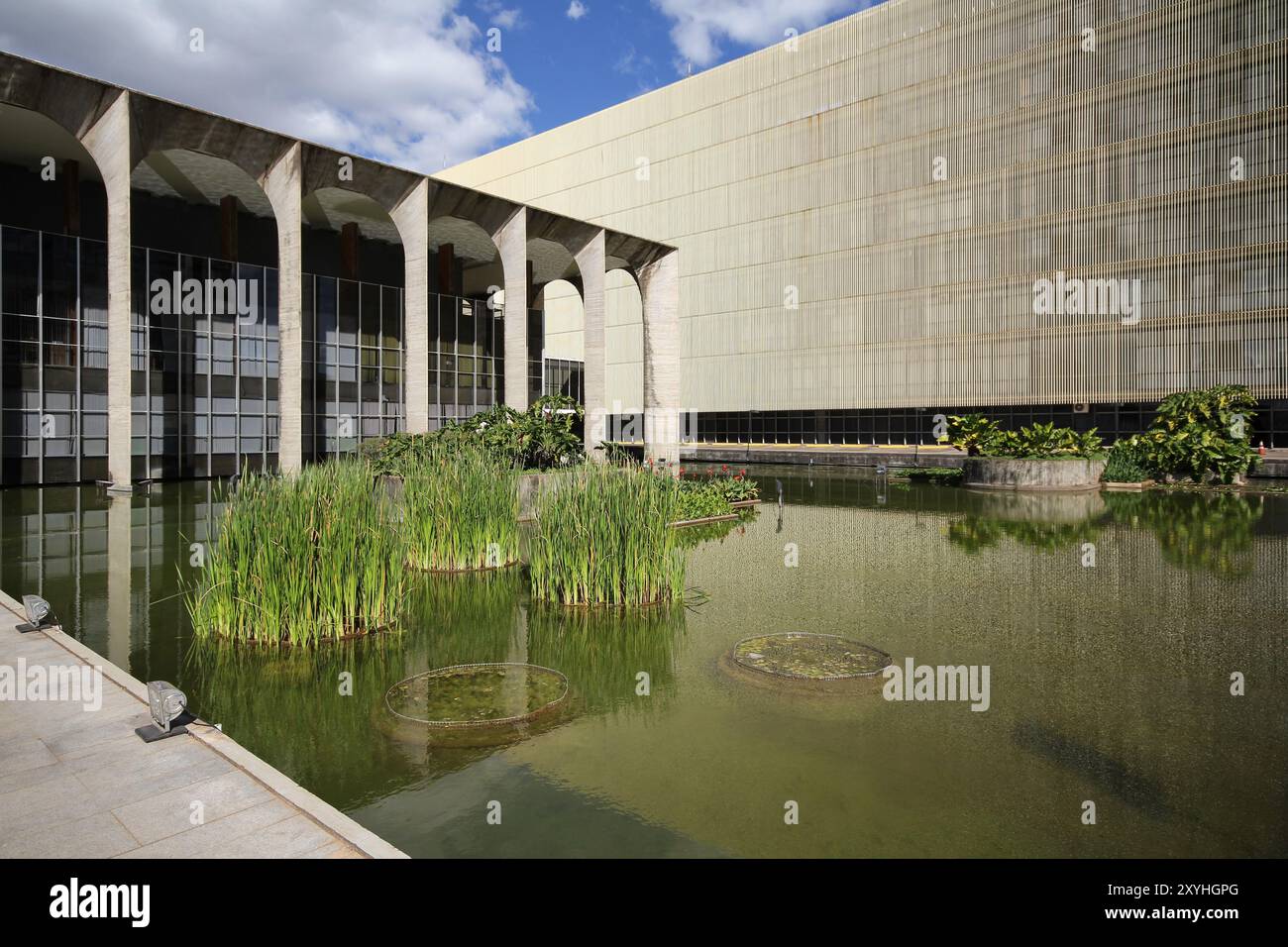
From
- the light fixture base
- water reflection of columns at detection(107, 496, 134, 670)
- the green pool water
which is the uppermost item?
water reflection of columns at detection(107, 496, 134, 670)

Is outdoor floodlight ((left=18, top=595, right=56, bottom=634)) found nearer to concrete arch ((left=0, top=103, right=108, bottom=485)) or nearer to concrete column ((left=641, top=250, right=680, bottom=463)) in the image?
concrete arch ((left=0, top=103, right=108, bottom=485))

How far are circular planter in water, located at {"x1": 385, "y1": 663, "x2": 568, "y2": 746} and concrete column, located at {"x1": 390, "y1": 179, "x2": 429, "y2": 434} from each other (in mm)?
17291

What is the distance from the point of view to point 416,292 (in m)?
23.1


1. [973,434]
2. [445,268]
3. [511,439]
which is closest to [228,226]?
[445,268]

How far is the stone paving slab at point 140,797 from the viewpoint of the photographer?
11.4 feet

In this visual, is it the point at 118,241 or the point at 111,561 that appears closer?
the point at 111,561

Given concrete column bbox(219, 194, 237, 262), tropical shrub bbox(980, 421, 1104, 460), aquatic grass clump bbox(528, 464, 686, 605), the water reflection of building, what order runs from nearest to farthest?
the water reflection of building < aquatic grass clump bbox(528, 464, 686, 605) < tropical shrub bbox(980, 421, 1104, 460) < concrete column bbox(219, 194, 237, 262)

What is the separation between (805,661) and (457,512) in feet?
17.6

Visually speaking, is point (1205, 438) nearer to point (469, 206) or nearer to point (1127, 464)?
point (1127, 464)

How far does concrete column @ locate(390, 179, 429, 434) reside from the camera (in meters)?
22.7

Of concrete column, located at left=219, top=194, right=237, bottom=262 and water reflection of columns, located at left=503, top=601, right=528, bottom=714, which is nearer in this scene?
water reflection of columns, located at left=503, top=601, right=528, bottom=714

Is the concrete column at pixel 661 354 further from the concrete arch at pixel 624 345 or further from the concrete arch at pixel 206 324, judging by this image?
the concrete arch at pixel 624 345

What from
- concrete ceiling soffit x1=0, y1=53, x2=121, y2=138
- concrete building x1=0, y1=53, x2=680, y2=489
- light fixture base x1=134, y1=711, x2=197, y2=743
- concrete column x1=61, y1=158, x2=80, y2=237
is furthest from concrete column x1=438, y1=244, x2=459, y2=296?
light fixture base x1=134, y1=711, x2=197, y2=743

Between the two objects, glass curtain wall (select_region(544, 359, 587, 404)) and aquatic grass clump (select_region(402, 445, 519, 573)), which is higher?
glass curtain wall (select_region(544, 359, 587, 404))
